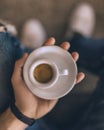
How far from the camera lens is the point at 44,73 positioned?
88 centimetres

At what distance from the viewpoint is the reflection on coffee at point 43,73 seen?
A: 34.0 inches

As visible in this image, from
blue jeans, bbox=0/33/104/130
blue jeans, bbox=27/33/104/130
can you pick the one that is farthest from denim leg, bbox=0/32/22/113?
blue jeans, bbox=27/33/104/130

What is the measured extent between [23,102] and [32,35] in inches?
23.0

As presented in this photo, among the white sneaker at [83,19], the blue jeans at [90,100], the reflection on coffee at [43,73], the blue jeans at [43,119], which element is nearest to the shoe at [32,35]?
the white sneaker at [83,19]

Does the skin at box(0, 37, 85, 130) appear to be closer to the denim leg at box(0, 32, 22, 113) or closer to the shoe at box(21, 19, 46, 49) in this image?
the denim leg at box(0, 32, 22, 113)

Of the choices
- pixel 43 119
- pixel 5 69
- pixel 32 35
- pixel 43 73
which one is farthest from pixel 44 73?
pixel 32 35

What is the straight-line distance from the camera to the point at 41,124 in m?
1.02

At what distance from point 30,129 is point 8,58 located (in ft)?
0.67

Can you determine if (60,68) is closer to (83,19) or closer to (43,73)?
(43,73)

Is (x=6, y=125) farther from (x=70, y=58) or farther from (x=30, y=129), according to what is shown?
(x=70, y=58)

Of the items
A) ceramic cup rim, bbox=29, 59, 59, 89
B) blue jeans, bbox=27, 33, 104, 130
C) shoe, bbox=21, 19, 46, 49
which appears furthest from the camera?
shoe, bbox=21, 19, 46, 49

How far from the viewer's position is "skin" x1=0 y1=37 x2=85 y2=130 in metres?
0.86

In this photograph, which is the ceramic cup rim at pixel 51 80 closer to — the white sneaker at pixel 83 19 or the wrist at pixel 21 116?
the wrist at pixel 21 116

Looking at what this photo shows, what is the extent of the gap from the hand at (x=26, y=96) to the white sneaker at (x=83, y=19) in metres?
0.59
